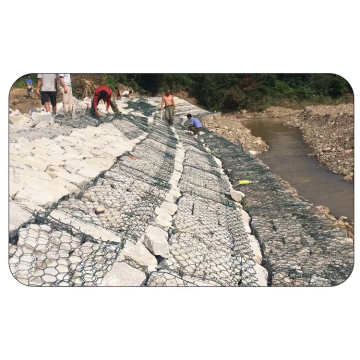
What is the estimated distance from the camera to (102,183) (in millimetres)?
3795

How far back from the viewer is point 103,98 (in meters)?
4.38

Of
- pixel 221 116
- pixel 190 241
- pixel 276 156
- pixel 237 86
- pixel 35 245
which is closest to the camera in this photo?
pixel 35 245

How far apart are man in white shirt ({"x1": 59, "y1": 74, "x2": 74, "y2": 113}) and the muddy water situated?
2.31 metres

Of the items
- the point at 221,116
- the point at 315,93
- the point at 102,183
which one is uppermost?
the point at 315,93

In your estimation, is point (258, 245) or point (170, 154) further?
point (170, 154)

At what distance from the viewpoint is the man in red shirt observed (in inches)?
167

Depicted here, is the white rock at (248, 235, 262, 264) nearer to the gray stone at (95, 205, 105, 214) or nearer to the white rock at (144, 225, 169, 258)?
the white rock at (144, 225, 169, 258)

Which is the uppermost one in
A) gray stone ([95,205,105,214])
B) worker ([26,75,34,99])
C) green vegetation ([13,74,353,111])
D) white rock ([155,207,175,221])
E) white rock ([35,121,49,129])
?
green vegetation ([13,74,353,111])

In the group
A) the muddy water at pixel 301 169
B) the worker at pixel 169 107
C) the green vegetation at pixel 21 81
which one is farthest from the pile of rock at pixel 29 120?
the muddy water at pixel 301 169

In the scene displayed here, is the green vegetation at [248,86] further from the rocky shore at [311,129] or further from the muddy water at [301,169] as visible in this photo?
the muddy water at [301,169]

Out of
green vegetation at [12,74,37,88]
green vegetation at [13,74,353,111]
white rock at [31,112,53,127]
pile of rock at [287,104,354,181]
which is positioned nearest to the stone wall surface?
white rock at [31,112,53,127]

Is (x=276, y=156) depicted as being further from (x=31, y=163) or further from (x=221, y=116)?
(x=31, y=163)

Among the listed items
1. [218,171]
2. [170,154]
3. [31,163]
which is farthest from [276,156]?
[31,163]

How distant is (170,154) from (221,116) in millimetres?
1077
